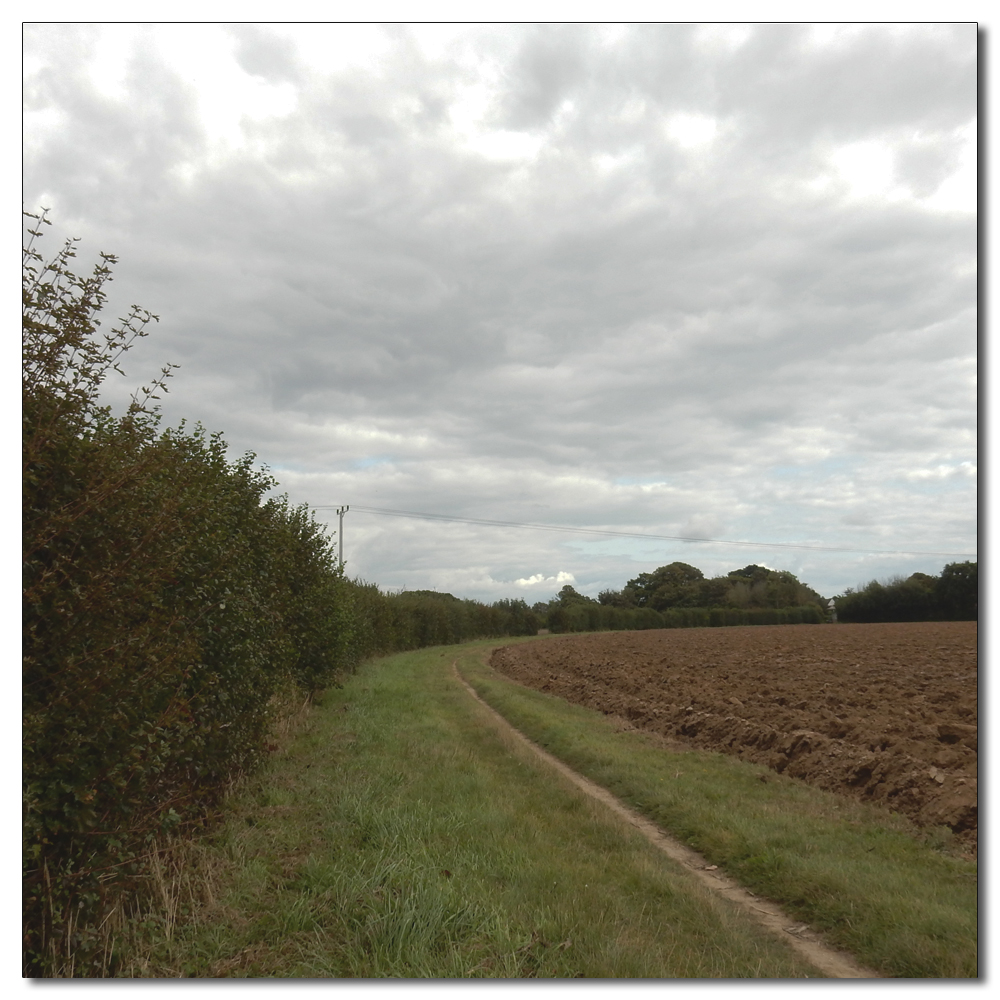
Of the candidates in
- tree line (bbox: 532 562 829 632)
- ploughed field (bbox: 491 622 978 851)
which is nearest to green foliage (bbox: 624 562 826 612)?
tree line (bbox: 532 562 829 632)

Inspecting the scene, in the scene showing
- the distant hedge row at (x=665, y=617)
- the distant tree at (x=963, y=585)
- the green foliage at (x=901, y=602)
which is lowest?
the distant hedge row at (x=665, y=617)

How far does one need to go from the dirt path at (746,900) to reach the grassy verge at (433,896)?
0.65 feet

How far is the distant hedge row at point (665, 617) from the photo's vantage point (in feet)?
309

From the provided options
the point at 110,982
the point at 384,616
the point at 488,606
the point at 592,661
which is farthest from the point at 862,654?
the point at 488,606

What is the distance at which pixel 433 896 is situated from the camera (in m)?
5.37

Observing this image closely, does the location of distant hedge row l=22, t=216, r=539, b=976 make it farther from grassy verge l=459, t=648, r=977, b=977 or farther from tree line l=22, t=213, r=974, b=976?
grassy verge l=459, t=648, r=977, b=977

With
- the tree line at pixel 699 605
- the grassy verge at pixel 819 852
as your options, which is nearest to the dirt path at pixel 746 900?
the grassy verge at pixel 819 852

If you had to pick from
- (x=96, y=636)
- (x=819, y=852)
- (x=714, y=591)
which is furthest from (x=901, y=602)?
(x=96, y=636)

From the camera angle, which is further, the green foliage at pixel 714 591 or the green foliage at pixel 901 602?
the green foliage at pixel 714 591

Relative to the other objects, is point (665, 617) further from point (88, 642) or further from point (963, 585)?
point (88, 642)

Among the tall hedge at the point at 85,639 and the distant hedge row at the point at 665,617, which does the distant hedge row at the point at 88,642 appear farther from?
the distant hedge row at the point at 665,617

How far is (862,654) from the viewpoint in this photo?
30531mm

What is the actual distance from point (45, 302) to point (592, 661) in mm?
31769

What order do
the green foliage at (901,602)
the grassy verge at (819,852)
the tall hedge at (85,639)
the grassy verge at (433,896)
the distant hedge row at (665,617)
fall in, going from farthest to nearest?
the distant hedge row at (665,617)
the green foliage at (901,602)
the grassy verge at (819,852)
the grassy verge at (433,896)
the tall hedge at (85,639)
